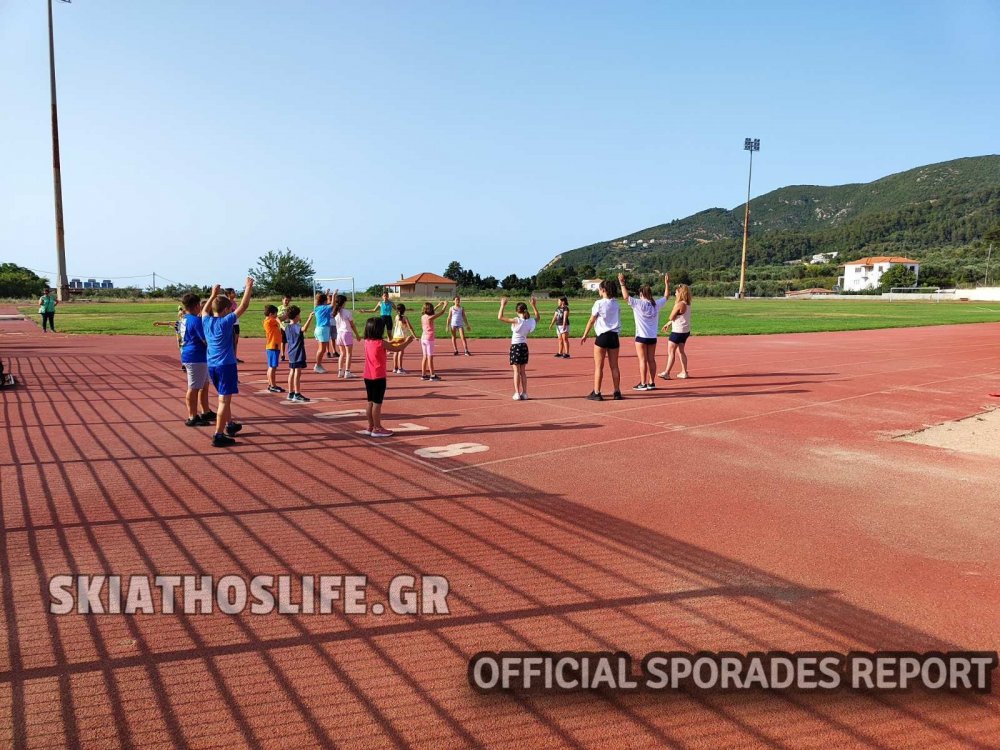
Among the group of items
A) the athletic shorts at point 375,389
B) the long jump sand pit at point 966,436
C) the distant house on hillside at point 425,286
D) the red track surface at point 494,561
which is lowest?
the red track surface at point 494,561

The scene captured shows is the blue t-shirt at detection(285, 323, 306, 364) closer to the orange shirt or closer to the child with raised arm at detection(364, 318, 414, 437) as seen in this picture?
the orange shirt

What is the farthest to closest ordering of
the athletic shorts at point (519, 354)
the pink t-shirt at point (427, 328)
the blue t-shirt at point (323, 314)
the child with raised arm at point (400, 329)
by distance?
the blue t-shirt at point (323, 314) < the child with raised arm at point (400, 329) < the pink t-shirt at point (427, 328) < the athletic shorts at point (519, 354)

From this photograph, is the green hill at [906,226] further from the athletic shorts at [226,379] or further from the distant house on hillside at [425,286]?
the athletic shorts at [226,379]

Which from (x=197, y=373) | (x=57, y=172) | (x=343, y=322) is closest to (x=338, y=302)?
(x=343, y=322)

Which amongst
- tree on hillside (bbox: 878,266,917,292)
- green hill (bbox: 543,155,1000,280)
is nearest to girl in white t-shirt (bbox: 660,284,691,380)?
tree on hillside (bbox: 878,266,917,292)

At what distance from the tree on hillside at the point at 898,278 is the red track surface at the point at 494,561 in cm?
10021

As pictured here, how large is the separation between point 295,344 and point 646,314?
6.15 m

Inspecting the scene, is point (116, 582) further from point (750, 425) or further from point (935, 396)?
point (935, 396)

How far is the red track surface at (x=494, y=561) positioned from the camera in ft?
9.97

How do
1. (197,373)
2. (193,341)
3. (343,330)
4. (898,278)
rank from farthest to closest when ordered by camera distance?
(898,278)
(343,330)
(197,373)
(193,341)

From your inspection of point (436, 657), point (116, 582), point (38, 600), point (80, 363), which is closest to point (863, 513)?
point (436, 657)

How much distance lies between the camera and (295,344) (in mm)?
11523

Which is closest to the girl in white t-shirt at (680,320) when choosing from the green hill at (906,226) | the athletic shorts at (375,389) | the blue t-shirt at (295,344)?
the athletic shorts at (375,389)

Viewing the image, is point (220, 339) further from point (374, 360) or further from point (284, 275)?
point (284, 275)
